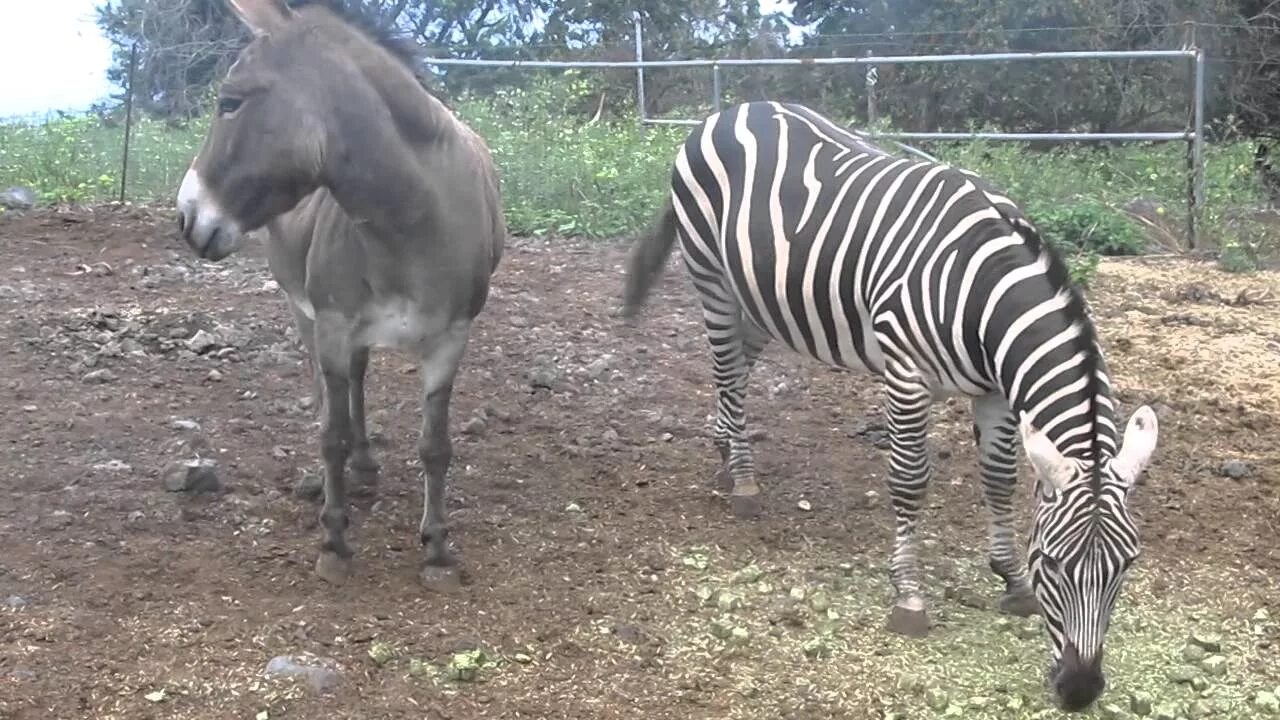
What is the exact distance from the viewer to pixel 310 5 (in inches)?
150

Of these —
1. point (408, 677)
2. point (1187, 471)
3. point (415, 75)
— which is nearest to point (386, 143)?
point (415, 75)

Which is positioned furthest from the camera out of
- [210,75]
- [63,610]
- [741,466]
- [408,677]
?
[210,75]

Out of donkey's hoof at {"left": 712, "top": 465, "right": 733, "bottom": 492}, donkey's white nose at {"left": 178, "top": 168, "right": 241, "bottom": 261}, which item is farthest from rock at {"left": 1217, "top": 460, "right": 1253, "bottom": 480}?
donkey's white nose at {"left": 178, "top": 168, "right": 241, "bottom": 261}

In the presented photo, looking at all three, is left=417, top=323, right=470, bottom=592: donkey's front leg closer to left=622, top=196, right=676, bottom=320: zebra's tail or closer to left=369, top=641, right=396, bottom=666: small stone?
left=369, top=641, right=396, bottom=666: small stone

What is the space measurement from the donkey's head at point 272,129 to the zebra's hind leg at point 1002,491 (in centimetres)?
232

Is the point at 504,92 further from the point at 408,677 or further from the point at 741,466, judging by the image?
the point at 408,677

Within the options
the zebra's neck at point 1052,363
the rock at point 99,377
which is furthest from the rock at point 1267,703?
the rock at point 99,377

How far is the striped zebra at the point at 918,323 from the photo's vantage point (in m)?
3.07

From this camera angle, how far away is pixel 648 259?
5.45 m

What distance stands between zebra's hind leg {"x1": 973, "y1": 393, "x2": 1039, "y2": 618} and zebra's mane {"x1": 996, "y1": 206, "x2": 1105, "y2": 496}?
0.63m

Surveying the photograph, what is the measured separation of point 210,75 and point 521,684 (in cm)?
1731

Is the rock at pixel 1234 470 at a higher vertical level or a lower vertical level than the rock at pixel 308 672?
lower

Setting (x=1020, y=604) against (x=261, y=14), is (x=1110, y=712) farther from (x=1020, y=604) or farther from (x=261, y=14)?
(x=261, y=14)

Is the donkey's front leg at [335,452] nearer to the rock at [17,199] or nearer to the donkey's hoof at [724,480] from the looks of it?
the donkey's hoof at [724,480]
